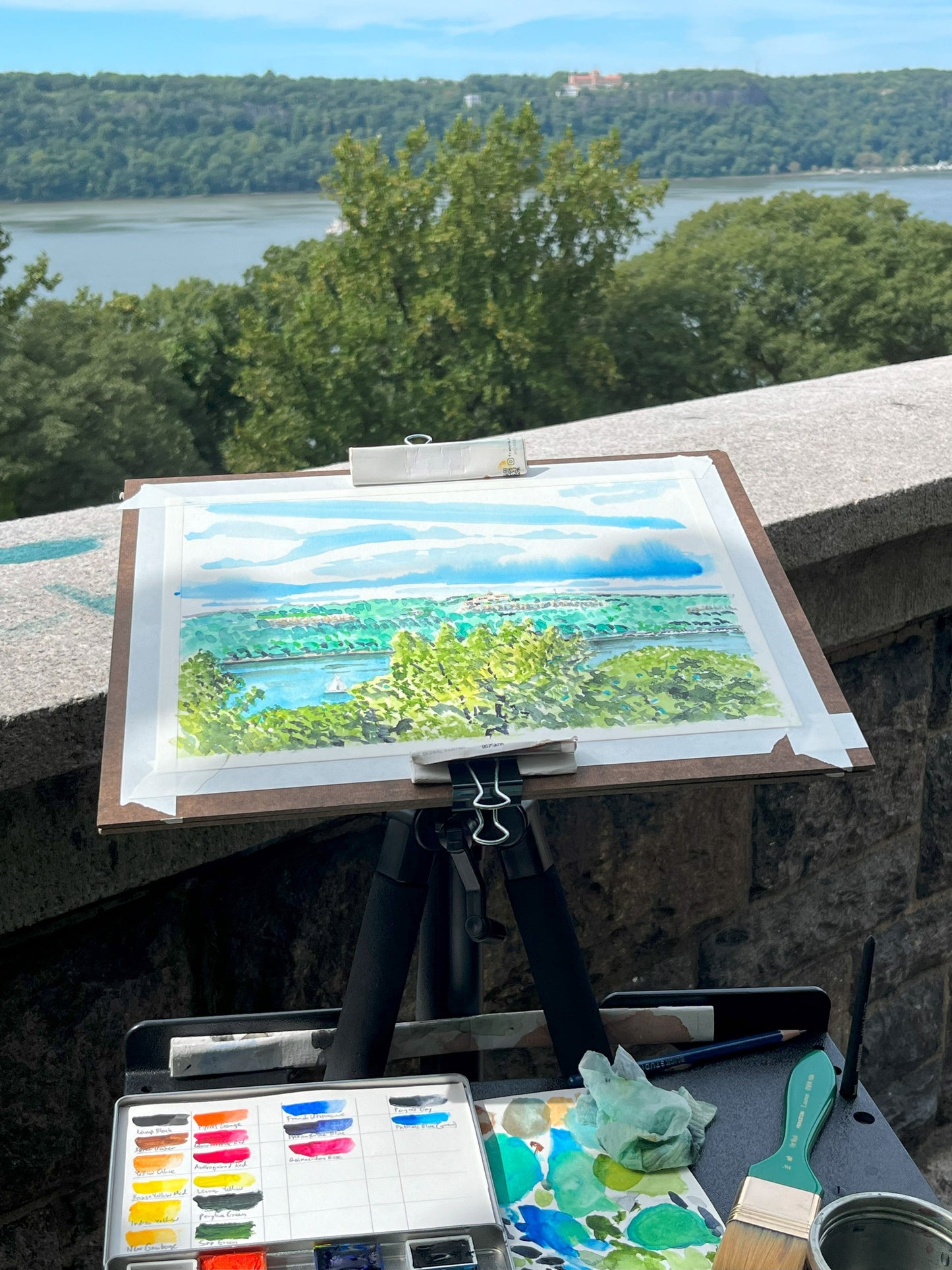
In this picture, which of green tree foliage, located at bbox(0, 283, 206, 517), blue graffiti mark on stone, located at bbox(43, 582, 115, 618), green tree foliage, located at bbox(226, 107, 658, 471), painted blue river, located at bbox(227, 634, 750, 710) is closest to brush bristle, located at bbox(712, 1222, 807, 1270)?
painted blue river, located at bbox(227, 634, 750, 710)

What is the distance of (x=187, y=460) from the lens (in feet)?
76.8

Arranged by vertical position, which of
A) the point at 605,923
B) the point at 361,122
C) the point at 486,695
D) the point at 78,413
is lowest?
the point at 78,413

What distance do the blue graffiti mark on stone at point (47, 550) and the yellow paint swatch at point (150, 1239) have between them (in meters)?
1.04

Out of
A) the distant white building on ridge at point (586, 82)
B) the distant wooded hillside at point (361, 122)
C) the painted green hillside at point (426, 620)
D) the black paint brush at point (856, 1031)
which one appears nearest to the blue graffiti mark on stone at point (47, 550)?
the painted green hillside at point (426, 620)

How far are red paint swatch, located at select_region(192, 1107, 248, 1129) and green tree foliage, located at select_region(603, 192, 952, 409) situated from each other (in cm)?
2210

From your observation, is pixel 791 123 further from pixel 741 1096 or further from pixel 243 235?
pixel 741 1096

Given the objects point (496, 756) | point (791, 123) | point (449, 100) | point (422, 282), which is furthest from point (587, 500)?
point (449, 100)

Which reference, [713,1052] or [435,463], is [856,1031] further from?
[435,463]

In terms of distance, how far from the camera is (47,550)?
5.87 feet

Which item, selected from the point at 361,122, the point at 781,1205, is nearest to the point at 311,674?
the point at 781,1205

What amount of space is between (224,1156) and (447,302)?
70.1ft

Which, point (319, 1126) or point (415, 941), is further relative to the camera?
point (415, 941)

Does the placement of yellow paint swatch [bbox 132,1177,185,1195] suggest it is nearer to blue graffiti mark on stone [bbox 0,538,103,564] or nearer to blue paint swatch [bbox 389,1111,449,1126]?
blue paint swatch [bbox 389,1111,449,1126]

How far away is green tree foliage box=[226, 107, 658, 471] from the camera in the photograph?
69.9ft
